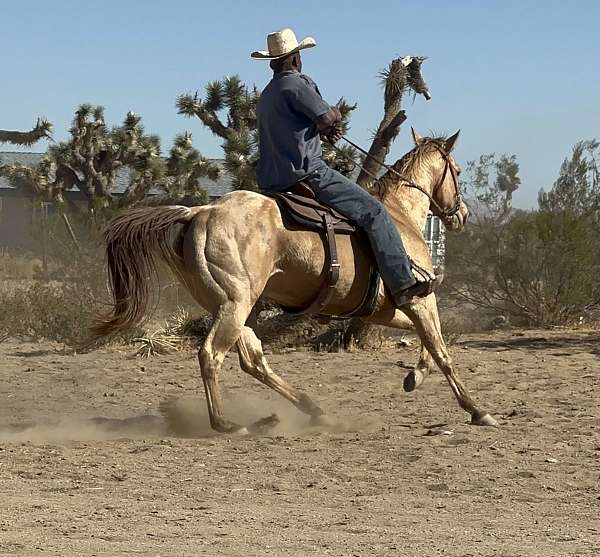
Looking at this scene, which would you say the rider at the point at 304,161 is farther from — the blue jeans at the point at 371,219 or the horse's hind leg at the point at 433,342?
the horse's hind leg at the point at 433,342

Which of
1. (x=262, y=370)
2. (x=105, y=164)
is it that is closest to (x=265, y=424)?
(x=262, y=370)

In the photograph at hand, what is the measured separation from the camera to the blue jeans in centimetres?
885

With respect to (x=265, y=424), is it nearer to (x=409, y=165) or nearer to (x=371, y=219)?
(x=371, y=219)

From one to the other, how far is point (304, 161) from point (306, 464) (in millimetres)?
2324

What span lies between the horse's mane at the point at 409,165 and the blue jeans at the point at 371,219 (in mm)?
974

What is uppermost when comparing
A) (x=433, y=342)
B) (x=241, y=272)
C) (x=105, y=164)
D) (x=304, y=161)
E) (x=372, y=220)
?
(x=105, y=164)

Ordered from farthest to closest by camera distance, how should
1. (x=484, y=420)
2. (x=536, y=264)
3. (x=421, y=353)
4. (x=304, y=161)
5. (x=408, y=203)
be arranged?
1. (x=536, y=264)
2. (x=408, y=203)
3. (x=421, y=353)
4. (x=484, y=420)
5. (x=304, y=161)

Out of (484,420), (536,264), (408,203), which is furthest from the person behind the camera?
(536,264)

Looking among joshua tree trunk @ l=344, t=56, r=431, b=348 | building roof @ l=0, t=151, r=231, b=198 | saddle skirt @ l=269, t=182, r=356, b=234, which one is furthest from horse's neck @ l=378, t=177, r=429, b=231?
building roof @ l=0, t=151, r=231, b=198

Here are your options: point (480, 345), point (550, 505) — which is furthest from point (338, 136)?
point (480, 345)

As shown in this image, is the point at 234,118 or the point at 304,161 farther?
the point at 234,118

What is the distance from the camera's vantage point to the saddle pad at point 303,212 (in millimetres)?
8680

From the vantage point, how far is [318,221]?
28.6 ft

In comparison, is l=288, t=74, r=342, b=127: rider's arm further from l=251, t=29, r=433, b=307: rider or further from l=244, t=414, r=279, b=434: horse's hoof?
l=244, t=414, r=279, b=434: horse's hoof
